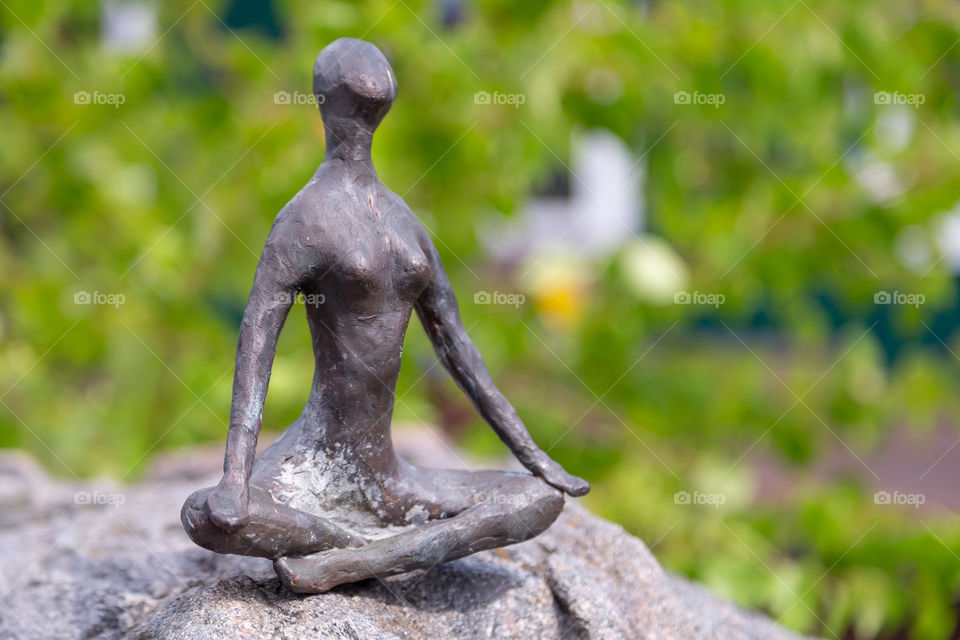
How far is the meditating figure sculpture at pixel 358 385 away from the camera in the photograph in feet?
4.22

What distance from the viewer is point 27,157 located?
2.90m

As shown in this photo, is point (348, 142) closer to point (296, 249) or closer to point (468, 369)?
point (296, 249)

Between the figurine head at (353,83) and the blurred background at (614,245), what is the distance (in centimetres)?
101

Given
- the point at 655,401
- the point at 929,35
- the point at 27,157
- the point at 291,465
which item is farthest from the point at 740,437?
the point at 27,157

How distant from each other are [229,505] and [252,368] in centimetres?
19

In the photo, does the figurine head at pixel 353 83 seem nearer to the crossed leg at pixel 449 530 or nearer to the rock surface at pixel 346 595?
the crossed leg at pixel 449 530

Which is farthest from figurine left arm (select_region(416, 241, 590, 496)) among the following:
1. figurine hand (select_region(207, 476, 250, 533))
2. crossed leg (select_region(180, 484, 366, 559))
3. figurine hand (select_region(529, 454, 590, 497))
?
figurine hand (select_region(207, 476, 250, 533))

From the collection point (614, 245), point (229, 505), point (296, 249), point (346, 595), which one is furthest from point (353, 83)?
point (614, 245)

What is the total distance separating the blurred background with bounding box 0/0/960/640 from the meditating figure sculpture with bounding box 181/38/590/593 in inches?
40.3

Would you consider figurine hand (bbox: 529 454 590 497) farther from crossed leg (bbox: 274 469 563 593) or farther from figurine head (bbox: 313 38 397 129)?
figurine head (bbox: 313 38 397 129)

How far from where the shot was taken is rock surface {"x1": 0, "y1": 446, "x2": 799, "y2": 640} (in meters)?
1.24

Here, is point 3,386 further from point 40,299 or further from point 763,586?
point 763,586

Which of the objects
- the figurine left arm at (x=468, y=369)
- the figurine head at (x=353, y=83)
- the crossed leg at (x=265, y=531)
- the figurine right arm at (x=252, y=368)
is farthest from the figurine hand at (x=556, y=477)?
the figurine head at (x=353, y=83)

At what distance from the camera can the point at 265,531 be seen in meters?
1.19
